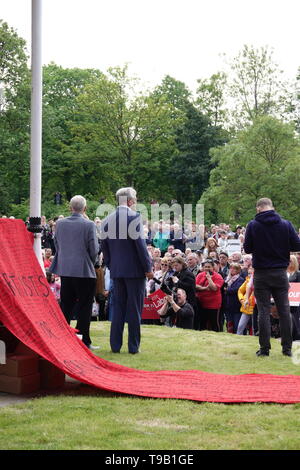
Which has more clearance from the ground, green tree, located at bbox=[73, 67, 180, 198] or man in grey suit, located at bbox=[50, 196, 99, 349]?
green tree, located at bbox=[73, 67, 180, 198]

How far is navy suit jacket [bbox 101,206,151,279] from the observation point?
27.3 feet

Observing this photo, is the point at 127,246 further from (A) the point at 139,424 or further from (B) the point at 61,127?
(B) the point at 61,127

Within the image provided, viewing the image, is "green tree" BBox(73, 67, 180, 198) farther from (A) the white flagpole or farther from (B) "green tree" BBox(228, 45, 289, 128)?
(A) the white flagpole

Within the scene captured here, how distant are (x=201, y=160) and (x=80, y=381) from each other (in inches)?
1726

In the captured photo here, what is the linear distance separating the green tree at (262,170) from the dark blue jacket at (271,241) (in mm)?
21911

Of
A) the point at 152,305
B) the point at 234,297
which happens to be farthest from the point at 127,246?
the point at 234,297

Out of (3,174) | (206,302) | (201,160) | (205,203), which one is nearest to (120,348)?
(206,302)

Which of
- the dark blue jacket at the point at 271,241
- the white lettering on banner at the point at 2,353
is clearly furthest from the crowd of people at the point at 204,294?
the white lettering on banner at the point at 2,353

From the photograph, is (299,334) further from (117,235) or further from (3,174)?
(3,174)

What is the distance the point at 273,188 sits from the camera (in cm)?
3034

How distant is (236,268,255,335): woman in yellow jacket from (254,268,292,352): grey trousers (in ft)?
9.68

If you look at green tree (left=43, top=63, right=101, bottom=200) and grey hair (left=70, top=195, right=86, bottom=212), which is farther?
green tree (left=43, top=63, right=101, bottom=200)

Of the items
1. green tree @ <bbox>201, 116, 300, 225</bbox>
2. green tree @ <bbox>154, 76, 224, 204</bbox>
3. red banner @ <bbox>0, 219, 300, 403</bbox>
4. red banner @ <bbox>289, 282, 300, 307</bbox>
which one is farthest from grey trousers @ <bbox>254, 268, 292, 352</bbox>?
green tree @ <bbox>154, 76, 224, 204</bbox>

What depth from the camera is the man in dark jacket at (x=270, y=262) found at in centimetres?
834
